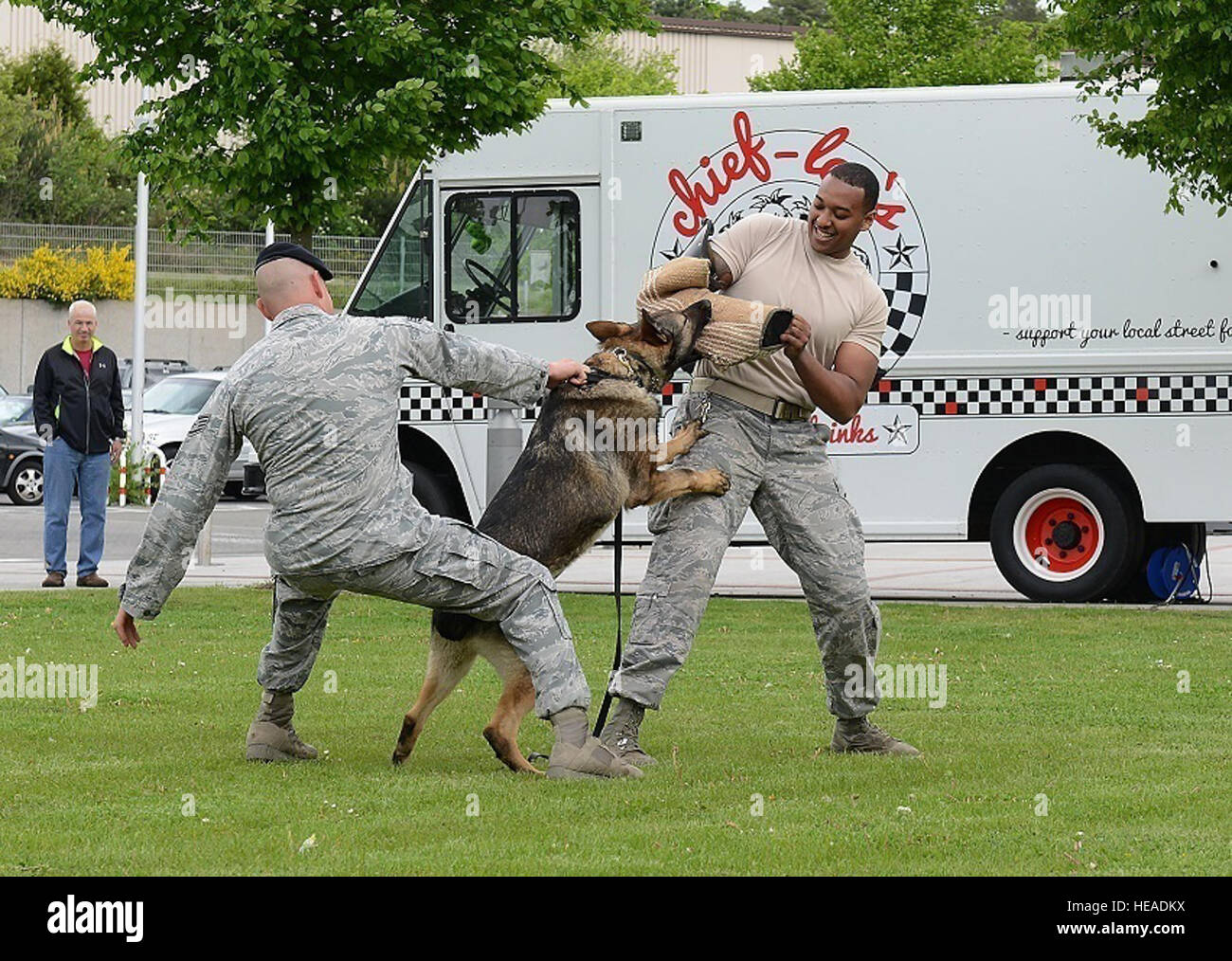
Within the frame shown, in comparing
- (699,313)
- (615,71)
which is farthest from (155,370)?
(699,313)

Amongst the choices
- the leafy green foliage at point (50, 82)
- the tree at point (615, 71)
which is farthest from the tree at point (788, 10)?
the leafy green foliage at point (50, 82)

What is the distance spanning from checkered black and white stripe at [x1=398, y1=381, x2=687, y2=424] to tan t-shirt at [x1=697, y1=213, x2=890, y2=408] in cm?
740

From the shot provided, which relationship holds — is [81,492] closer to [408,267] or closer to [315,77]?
[408,267]

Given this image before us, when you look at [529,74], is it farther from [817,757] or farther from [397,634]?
[817,757]

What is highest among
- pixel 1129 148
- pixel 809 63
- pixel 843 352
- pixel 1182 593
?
pixel 809 63

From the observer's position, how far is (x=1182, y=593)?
14.4 metres

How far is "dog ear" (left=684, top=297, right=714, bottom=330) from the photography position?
690cm

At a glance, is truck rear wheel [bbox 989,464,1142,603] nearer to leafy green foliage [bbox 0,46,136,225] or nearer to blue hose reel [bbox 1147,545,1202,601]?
blue hose reel [bbox 1147,545,1202,601]

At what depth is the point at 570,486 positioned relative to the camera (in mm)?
6969

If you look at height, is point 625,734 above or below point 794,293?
below

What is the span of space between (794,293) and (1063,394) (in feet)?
23.6
